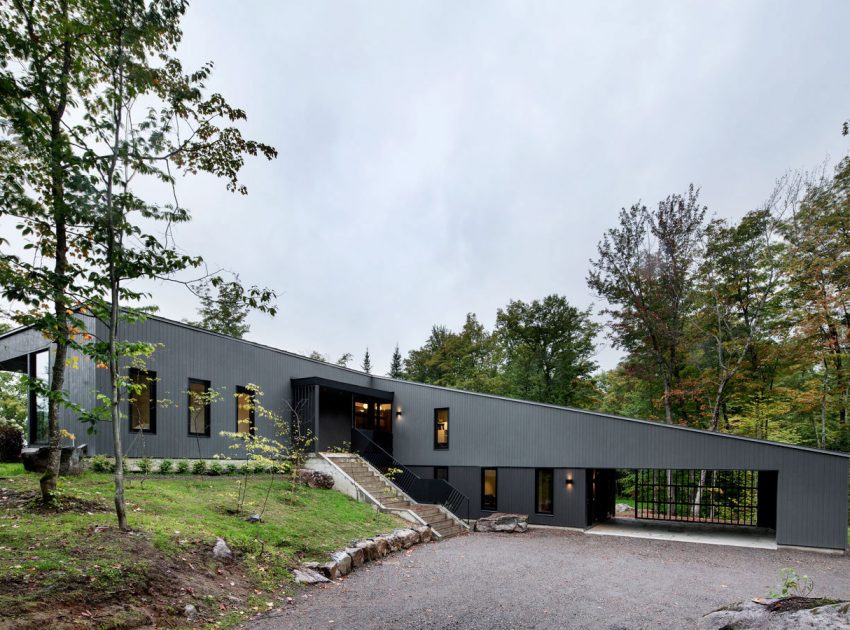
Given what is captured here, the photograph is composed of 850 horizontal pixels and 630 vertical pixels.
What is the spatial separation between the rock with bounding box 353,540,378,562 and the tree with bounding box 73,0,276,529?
4.44m

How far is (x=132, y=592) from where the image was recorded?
501cm

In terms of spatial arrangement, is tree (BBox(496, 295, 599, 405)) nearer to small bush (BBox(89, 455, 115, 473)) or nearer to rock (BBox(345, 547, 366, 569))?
rock (BBox(345, 547, 366, 569))

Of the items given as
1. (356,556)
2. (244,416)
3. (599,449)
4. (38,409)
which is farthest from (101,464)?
(599,449)

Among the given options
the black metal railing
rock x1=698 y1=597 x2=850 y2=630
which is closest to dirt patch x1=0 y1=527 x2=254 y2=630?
rock x1=698 y1=597 x2=850 y2=630

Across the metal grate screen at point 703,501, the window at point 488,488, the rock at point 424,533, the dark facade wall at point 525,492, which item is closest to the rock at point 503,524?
the dark facade wall at point 525,492

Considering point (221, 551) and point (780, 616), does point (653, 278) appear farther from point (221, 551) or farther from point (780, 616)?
point (221, 551)

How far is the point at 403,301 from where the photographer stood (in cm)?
4450

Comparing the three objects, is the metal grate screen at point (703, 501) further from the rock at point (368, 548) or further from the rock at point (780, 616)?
the rock at point (780, 616)

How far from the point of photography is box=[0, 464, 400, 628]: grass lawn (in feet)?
14.8

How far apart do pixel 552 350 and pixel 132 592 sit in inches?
977

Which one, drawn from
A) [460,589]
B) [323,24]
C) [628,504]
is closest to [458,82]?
[323,24]

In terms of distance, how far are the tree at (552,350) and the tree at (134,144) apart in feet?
74.6

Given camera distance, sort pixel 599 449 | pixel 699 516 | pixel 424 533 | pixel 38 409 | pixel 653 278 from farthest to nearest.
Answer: pixel 653 278
pixel 699 516
pixel 599 449
pixel 38 409
pixel 424 533

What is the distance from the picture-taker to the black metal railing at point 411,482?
1488 cm
